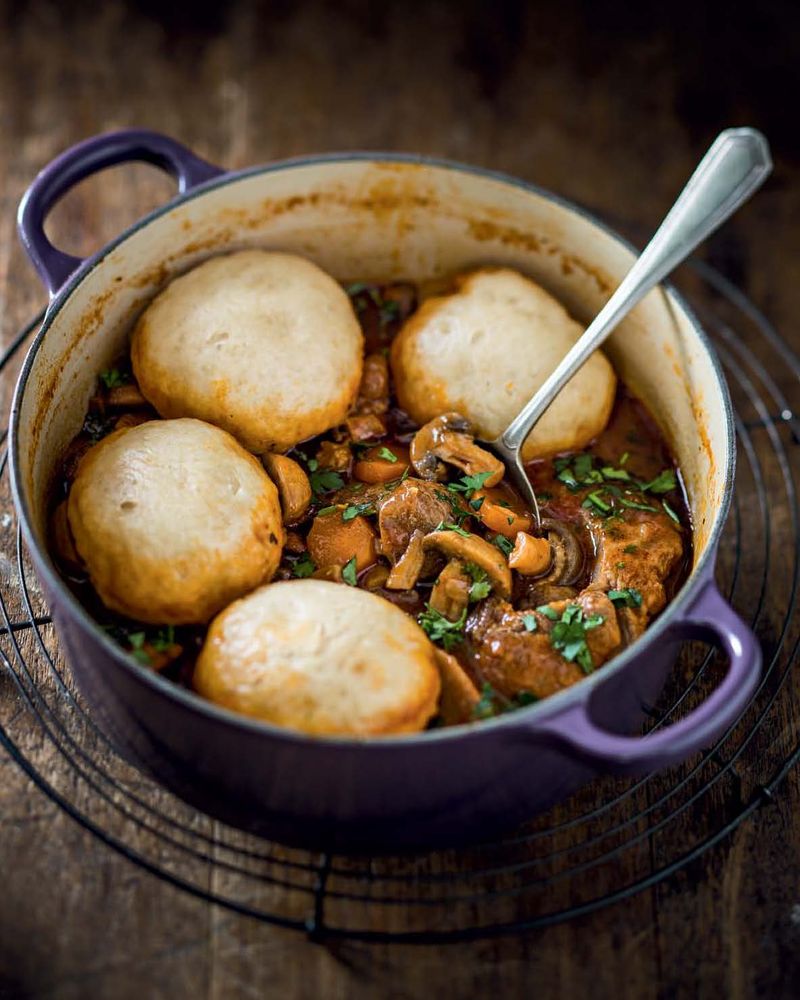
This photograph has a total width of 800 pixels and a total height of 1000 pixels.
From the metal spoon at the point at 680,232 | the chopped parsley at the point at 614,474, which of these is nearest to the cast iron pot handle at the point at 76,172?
the metal spoon at the point at 680,232

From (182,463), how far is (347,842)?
0.91m

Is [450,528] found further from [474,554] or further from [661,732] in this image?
[661,732]

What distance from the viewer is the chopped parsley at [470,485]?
2.81 metres

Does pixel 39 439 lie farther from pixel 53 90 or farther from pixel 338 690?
pixel 53 90

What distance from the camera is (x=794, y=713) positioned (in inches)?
115

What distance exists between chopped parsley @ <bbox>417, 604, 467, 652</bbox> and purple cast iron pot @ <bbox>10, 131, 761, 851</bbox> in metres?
0.38

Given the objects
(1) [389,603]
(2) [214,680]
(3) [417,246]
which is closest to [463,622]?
(1) [389,603]

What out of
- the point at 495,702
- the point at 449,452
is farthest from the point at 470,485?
the point at 495,702

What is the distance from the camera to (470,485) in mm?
2809

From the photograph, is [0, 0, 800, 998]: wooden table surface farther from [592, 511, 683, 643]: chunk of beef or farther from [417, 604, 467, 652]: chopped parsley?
[417, 604, 467, 652]: chopped parsley

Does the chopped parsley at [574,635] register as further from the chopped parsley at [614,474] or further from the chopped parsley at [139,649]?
the chopped parsley at [139,649]

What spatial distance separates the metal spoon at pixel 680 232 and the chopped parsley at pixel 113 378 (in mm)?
1027

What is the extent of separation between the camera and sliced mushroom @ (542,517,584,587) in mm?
2705

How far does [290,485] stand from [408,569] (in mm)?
359
